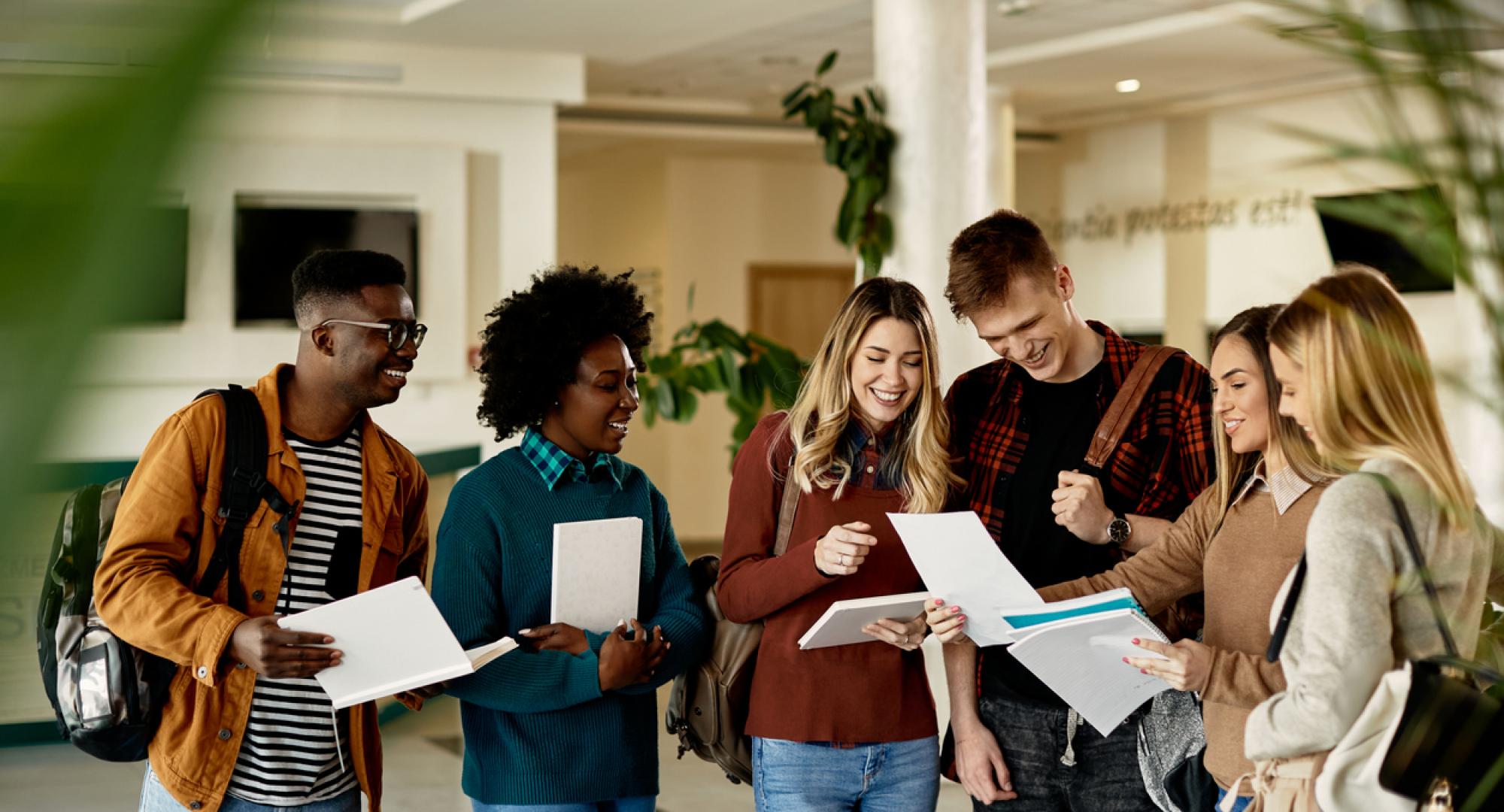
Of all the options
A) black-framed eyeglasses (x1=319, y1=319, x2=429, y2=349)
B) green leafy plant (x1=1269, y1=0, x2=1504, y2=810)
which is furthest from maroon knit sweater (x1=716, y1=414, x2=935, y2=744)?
green leafy plant (x1=1269, y1=0, x2=1504, y2=810)

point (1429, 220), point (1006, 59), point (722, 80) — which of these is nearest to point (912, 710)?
point (1429, 220)

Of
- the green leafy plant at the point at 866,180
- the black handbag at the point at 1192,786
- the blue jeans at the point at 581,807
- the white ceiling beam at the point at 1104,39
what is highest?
the white ceiling beam at the point at 1104,39

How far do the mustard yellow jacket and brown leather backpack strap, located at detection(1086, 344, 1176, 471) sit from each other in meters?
1.28

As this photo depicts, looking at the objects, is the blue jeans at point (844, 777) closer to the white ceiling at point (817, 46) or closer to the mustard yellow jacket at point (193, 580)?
the mustard yellow jacket at point (193, 580)

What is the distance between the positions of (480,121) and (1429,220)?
864cm

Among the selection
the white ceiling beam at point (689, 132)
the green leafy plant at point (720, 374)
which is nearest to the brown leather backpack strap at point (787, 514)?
the green leafy plant at point (720, 374)

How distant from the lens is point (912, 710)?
237cm

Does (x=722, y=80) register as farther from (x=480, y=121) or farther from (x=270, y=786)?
(x=270, y=786)

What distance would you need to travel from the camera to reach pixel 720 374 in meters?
5.94

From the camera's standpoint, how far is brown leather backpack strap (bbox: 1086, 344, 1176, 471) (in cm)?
234

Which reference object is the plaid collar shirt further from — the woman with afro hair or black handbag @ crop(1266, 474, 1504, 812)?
black handbag @ crop(1266, 474, 1504, 812)

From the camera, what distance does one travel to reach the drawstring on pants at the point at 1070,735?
2309mm

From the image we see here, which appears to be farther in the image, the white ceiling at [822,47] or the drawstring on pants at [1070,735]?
the white ceiling at [822,47]

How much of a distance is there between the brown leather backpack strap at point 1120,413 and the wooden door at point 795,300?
1050 centimetres
